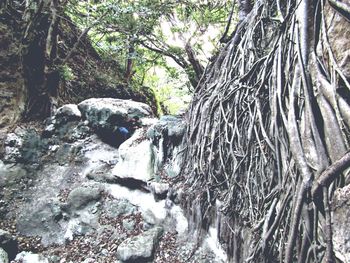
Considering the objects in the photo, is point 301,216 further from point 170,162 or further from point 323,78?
point 170,162

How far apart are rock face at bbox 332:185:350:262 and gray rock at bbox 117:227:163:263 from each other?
2204 mm

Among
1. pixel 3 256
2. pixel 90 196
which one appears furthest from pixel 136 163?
pixel 3 256

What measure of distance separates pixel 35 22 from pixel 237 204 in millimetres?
4735

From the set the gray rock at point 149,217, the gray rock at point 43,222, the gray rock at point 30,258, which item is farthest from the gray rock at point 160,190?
the gray rock at point 30,258

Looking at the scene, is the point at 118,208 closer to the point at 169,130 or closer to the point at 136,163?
the point at 136,163

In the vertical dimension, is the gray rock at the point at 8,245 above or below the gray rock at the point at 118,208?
below

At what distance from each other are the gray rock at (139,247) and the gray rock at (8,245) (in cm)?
123

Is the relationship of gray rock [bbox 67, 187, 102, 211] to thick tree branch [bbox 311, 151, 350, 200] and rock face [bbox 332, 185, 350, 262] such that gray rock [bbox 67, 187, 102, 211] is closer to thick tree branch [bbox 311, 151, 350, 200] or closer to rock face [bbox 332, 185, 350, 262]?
thick tree branch [bbox 311, 151, 350, 200]

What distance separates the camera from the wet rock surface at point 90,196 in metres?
3.26

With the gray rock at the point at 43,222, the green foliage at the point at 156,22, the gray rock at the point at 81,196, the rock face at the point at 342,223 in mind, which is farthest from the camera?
the green foliage at the point at 156,22

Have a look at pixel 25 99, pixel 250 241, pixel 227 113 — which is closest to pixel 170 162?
pixel 227 113

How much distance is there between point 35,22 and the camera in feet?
17.3

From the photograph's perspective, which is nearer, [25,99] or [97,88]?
[25,99]

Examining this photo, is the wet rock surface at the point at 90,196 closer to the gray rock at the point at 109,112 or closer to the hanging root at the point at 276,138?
the gray rock at the point at 109,112
